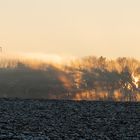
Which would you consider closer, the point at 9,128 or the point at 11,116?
the point at 9,128

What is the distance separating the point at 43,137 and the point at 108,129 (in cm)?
1273

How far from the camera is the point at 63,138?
43.5 meters

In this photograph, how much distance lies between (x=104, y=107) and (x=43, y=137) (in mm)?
30301

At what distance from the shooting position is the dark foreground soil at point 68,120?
45.7 m

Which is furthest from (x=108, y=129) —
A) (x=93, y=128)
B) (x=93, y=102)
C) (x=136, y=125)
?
(x=93, y=102)

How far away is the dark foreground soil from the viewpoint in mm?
45722

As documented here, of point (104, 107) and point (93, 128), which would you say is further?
point (104, 107)

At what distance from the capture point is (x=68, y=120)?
57.7 meters

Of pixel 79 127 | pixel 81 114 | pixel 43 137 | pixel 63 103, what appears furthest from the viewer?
pixel 63 103

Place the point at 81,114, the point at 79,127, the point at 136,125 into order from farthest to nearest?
the point at 81,114, the point at 136,125, the point at 79,127

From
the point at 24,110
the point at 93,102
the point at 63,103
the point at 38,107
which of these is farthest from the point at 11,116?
the point at 93,102

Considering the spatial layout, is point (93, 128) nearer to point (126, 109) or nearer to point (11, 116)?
point (11, 116)

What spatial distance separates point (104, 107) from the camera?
71438mm

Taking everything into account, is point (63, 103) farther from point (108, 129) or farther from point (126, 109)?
point (108, 129)
